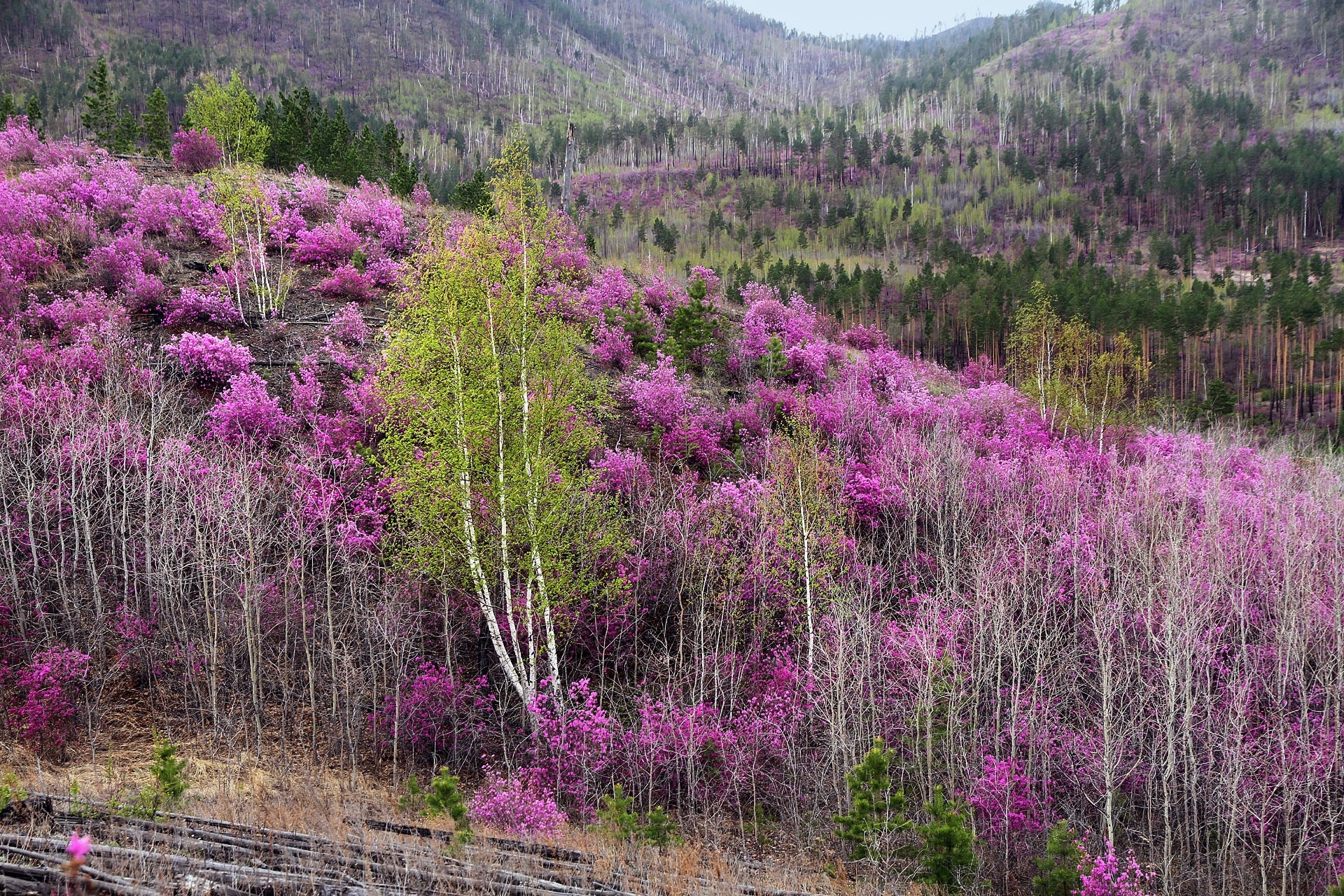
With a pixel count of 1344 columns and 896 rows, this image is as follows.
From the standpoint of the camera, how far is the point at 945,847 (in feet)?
33.0

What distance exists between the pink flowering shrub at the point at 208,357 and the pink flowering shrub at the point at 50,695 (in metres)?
8.59

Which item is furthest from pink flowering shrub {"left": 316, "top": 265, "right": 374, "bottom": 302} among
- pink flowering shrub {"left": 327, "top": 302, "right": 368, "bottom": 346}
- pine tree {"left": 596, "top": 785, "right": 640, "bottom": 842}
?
pine tree {"left": 596, "top": 785, "right": 640, "bottom": 842}

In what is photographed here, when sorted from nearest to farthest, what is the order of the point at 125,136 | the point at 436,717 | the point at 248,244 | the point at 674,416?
the point at 436,717, the point at 674,416, the point at 248,244, the point at 125,136

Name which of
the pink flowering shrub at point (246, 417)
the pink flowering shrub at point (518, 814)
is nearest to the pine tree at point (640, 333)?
the pink flowering shrub at point (246, 417)

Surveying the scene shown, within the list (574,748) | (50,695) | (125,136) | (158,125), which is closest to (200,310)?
(50,695)

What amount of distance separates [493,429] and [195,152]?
91.9 feet

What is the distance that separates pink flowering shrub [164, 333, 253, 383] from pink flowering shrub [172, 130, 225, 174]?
16365mm

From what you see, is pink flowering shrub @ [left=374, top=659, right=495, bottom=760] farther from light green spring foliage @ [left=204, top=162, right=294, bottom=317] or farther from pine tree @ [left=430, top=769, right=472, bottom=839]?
light green spring foliage @ [left=204, top=162, right=294, bottom=317]

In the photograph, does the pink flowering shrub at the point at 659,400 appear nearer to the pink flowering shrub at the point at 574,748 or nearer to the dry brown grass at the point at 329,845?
the pink flowering shrub at the point at 574,748

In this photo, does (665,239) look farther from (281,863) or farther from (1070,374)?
(281,863)

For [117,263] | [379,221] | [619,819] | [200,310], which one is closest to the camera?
[619,819]

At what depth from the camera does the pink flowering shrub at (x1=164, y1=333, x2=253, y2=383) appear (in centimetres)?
2005

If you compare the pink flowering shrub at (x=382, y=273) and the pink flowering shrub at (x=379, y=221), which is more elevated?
the pink flowering shrub at (x=379, y=221)

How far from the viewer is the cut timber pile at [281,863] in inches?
263
